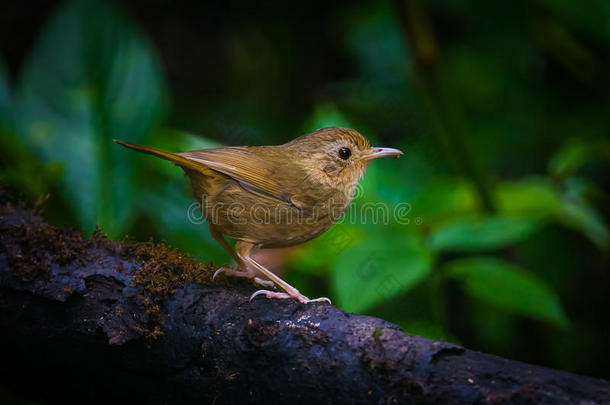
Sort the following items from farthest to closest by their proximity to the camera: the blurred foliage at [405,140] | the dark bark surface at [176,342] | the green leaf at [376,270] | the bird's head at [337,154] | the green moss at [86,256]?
the blurred foliage at [405,140] < the bird's head at [337,154] < the green leaf at [376,270] < the green moss at [86,256] < the dark bark surface at [176,342]

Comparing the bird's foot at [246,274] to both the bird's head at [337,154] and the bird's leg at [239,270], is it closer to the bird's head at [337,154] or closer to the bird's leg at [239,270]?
the bird's leg at [239,270]

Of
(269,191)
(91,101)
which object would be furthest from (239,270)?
(91,101)

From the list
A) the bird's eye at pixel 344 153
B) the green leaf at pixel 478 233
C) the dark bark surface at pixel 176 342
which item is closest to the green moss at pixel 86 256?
the dark bark surface at pixel 176 342

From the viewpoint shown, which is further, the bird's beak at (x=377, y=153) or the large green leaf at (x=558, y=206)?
the large green leaf at (x=558, y=206)

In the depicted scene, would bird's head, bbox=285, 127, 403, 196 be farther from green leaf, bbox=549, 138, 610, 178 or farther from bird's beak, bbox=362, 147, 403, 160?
green leaf, bbox=549, 138, 610, 178

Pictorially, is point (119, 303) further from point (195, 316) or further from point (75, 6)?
point (75, 6)

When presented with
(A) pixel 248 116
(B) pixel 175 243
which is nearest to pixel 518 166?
(A) pixel 248 116

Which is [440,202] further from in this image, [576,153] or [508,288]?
[576,153]
